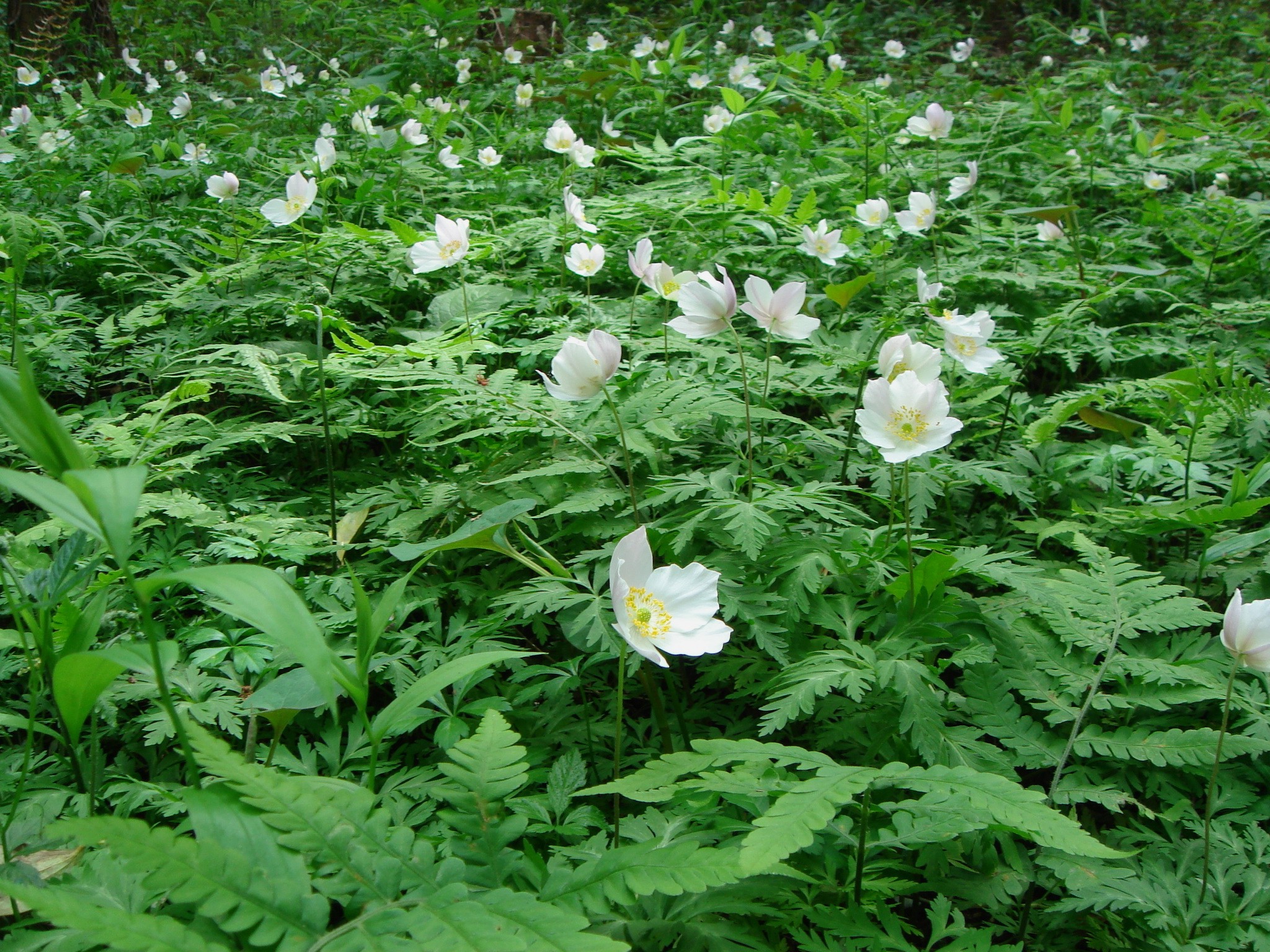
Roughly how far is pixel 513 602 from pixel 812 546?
0.64m

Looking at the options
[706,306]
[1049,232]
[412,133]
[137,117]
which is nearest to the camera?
[706,306]

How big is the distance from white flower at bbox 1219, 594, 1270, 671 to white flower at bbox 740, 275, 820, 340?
103 centimetres

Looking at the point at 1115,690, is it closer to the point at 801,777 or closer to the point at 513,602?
the point at 801,777

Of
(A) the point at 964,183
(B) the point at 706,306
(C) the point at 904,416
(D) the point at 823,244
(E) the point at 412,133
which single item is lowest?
(A) the point at 964,183

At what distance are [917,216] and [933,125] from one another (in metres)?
1.01

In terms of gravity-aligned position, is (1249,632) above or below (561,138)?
below

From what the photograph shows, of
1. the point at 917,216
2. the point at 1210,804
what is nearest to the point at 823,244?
the point at 917,216

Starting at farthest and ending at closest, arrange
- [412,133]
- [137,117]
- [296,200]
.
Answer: [137,117], [412,133], [296,200]

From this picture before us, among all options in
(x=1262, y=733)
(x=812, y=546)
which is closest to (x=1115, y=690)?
(x=1262, y=733)

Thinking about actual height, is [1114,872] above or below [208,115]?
below

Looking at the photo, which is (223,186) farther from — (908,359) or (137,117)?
(908,359)

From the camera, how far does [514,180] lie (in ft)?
15.1

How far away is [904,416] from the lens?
1.68 metres

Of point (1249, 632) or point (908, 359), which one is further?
point (908, 359)
